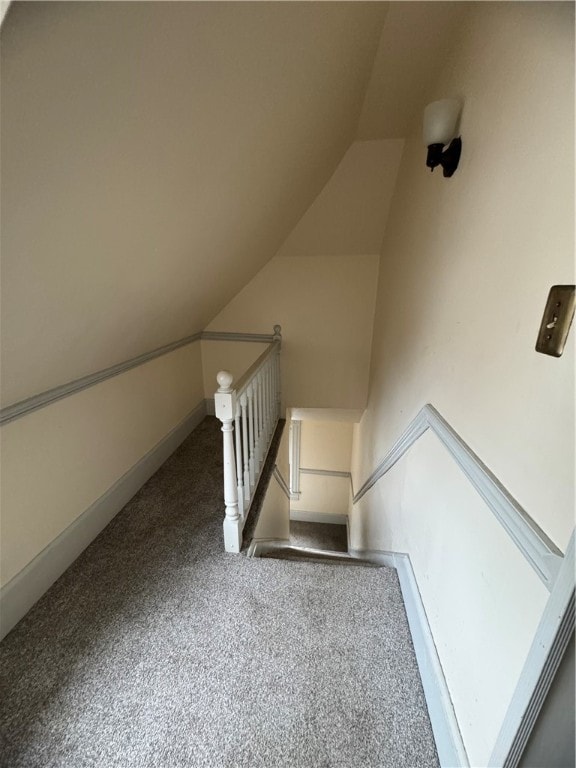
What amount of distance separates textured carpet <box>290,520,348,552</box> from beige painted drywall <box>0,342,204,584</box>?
364 centimetres

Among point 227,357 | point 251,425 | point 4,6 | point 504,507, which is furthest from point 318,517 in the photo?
point 4,6

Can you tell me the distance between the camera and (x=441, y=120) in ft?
3.68

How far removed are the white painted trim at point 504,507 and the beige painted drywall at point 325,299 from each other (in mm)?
1801

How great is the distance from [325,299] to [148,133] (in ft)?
7.35

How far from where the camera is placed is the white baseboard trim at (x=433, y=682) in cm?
89

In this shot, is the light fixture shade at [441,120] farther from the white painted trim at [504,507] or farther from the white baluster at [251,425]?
the white baluster at [251,425]

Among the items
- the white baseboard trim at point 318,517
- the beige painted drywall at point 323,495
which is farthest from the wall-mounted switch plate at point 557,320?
the white baseboard trim at point 318,517

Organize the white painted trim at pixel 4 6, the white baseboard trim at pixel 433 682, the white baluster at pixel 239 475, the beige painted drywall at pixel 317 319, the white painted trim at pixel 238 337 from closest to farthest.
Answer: the white painted trim at pixel 4 6, the white baseboard trim at pixel 433 682, the white baluster at pixel 239 475, the beige painted drywall at pixel 317 319, the white painted trim at pixel 238 337

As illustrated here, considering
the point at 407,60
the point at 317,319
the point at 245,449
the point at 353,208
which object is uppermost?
the point at 407,60

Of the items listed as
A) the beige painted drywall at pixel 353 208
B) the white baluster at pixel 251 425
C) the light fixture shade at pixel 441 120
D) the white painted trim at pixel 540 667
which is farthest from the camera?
the beige painted drywall at pixel 353 208

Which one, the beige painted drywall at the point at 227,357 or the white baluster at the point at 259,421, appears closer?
the white baluster at the point at 259,421

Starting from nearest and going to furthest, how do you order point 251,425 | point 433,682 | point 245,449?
1. point 433,682
2. point 245,449
3. point 251,425

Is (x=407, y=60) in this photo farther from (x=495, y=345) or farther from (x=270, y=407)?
(x=270, y=407)

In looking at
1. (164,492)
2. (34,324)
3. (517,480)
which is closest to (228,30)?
(34,324)
